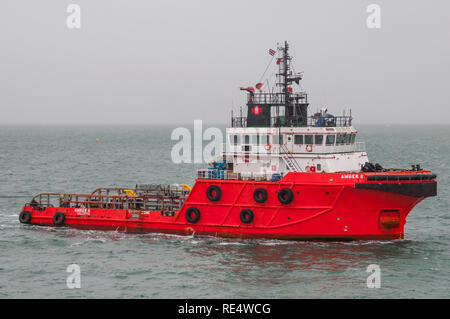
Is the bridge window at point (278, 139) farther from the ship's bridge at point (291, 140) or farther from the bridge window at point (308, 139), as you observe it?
the bridge window at point (308, 139)

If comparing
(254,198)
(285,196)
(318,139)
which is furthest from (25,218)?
(318,139)

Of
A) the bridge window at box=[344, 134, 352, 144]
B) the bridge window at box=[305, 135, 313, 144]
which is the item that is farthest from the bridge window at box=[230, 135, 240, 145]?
the bridge window at box=[344, 134, 352, 144]

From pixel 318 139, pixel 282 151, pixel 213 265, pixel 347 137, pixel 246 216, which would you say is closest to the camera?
pixel 213 265

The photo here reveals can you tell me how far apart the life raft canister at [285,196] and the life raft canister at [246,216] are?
4.88ft

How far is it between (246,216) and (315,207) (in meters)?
3.01

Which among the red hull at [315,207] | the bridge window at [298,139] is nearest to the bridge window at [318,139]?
the bridge window at [298,139]

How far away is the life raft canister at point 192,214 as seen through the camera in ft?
84.1

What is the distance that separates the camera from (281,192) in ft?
78.9

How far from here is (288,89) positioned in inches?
1068

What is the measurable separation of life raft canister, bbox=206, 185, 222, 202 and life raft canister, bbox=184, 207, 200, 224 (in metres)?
0.95

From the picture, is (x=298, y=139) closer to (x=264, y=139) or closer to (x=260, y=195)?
(x=264, y=139)

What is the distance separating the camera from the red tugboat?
23625 millimetres

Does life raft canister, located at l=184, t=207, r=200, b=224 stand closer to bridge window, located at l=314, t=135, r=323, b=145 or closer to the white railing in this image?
the white railing
